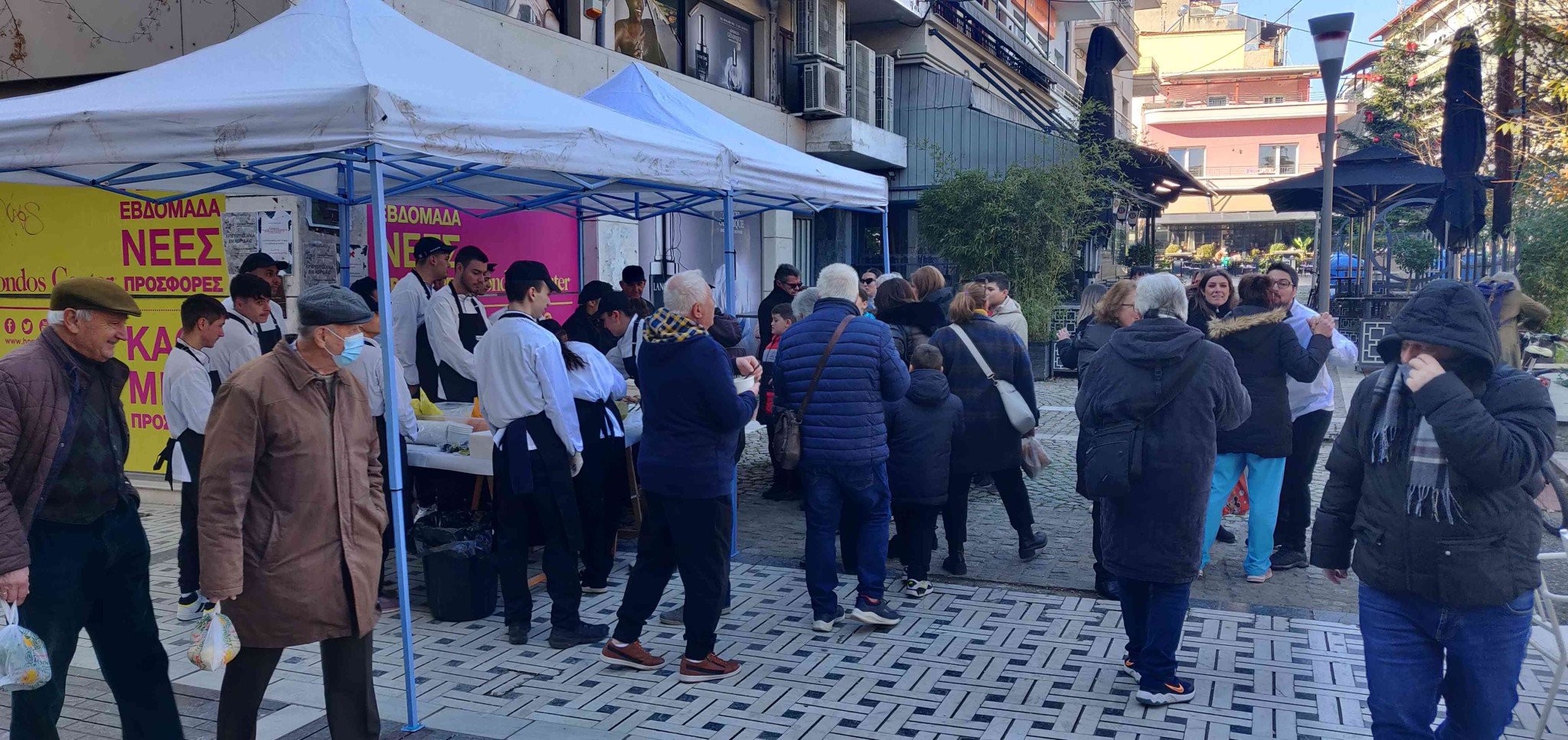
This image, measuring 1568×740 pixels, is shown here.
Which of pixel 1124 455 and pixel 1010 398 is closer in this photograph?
pixel 1124 455

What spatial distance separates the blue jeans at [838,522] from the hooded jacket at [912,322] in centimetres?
135

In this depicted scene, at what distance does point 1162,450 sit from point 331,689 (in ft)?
10.1

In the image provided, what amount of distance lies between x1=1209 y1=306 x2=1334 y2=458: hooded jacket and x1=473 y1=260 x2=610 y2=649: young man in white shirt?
3378 millimetres

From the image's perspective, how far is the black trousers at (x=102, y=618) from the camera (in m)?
3.46

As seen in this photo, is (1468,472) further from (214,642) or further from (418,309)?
(418,309)

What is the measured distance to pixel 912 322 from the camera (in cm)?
686

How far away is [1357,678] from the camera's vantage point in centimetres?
480

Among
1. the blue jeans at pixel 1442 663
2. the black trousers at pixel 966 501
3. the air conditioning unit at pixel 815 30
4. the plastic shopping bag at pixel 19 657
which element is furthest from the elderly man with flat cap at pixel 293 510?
the air conditioning unit at pixel 815 30

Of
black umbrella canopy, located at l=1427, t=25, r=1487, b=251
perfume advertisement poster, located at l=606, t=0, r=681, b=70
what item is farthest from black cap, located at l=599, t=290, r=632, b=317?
black umbrella canopy, located at l=1427, t=25, r=1487, b=251

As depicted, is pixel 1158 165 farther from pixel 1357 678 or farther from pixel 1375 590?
pixel 1375 590

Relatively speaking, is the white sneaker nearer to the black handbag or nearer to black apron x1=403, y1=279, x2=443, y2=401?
black apron x1=403, y1=279, x2=443, y2=401

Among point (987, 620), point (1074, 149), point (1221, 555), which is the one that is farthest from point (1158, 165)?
point (987, 620)

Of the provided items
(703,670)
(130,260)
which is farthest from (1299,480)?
(130,260)

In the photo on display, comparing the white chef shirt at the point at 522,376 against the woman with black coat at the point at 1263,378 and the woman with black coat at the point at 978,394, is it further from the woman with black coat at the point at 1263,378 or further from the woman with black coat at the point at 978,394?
the woman with black coat at the point at 1263,378
